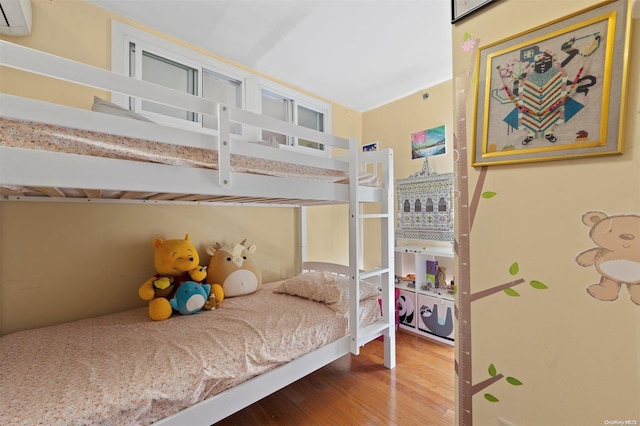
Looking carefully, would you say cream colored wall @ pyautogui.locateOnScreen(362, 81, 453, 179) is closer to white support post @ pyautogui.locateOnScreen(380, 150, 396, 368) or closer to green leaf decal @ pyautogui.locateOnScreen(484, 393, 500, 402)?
white support post @ pyautogui.locateOnScreen(380, 150, 396, 368)

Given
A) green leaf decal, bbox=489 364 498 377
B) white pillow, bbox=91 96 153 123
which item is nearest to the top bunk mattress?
white pillow, bbox=91 96 153 123

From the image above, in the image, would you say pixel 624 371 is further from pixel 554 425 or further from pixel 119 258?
pixel 119 258

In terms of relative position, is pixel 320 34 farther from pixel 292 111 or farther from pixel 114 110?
pixel 114 110

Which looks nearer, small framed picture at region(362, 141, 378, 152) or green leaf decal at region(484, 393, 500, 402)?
green leaf decal at region(484, 393, 500, 402)

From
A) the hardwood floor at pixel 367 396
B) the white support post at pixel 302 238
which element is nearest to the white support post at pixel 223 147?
the hardwood floor at pixel 367 396

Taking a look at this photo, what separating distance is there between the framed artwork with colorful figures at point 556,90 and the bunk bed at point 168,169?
926 millimetres

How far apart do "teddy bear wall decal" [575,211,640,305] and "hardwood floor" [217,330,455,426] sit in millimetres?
1354

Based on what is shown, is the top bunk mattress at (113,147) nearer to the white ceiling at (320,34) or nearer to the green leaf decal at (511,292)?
the green leaf decal at (511,292)

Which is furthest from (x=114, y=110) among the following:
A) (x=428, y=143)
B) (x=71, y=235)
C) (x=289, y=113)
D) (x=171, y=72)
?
(x=428, y=143)

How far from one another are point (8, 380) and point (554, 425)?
1.90 m

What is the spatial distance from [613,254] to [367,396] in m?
1.64

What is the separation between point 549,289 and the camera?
728 millimetres

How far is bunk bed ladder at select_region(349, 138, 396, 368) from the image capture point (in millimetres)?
1755

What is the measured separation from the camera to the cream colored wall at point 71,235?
163cm
